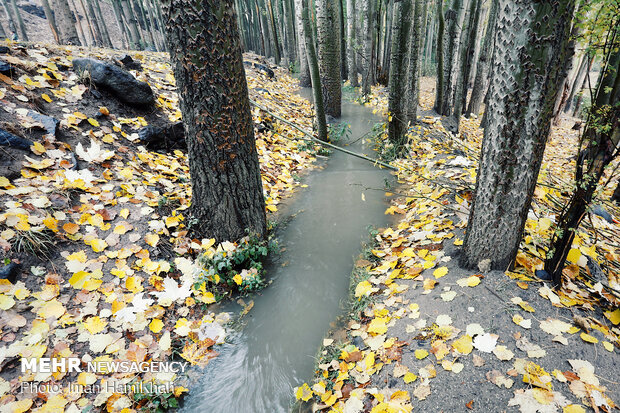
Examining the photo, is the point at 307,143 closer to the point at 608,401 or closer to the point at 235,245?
the point at 235,245

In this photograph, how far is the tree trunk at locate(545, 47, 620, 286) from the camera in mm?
1420

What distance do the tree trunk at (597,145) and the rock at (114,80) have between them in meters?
4.53

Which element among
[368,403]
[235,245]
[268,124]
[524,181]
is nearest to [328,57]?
[268,124]

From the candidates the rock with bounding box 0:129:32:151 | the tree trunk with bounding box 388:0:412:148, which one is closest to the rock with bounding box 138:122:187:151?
the rock with bounding box 0:129:32:151

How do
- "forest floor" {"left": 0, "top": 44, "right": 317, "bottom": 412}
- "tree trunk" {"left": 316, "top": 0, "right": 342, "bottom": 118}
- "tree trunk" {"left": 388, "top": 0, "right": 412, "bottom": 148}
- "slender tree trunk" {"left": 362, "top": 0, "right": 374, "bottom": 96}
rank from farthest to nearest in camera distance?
"slender tree trunk" {"left": 362, "top": 0, "right": 374, "bottom": 96} → "tree trunk" {"left": 316, "top": 0, "right": 342, "bottom": 118} → "tree trunk" {"left": 388, "top": 0, "right": 412, "bottom": 148} → "forest floor" {"left": 0, "top": 44, "right": 317, "bottom": 412}

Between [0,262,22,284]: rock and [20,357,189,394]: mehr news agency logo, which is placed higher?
[0,262,22,284]: rock

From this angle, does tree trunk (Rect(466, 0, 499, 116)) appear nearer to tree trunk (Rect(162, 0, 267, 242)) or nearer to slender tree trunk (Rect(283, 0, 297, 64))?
tree trunk (Rect(162, 0, 267, 242))

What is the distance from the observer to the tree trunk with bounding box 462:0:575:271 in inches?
55.3

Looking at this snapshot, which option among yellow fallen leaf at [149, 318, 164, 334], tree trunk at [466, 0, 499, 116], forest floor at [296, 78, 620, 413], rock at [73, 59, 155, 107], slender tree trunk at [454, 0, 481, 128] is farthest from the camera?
tree trunk at [466, 0, 499, 116]

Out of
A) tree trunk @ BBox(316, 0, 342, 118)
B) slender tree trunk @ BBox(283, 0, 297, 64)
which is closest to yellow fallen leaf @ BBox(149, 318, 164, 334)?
tree trunk @ BBox(316, 0, 342, 118)

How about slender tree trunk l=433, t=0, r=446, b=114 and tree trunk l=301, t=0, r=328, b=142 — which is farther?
slender tree trunk l=433, t=0, r=446, b=114

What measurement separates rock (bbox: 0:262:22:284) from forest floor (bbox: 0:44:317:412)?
0.8 inches

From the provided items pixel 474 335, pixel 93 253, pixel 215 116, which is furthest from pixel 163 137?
pixel 474 335

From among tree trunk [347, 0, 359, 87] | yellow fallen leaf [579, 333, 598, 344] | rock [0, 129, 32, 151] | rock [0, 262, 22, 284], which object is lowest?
yellow fallen leaf [579, 333, 598, 344]
